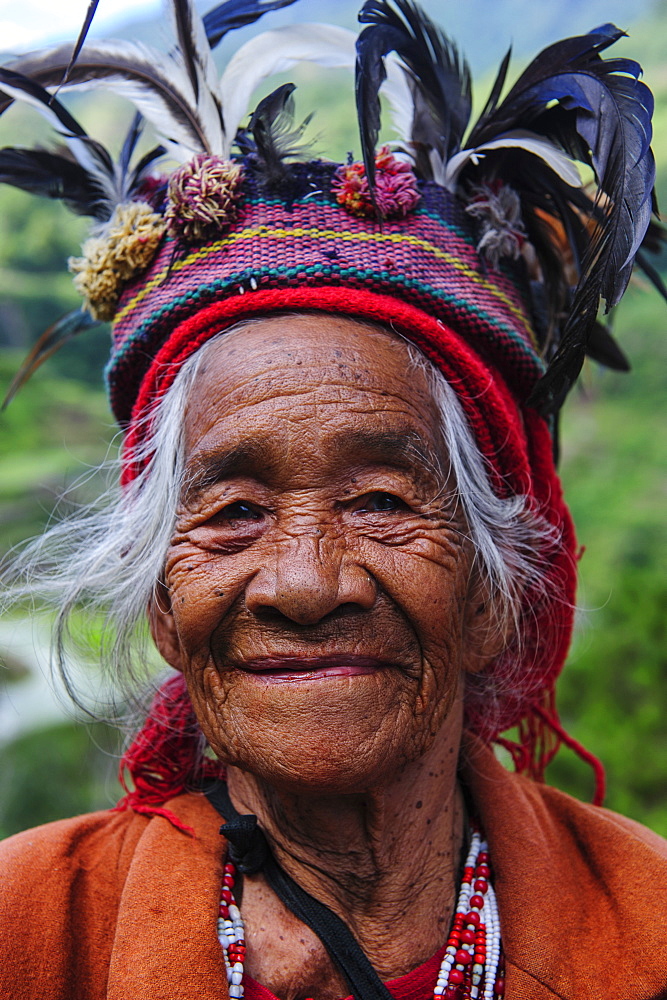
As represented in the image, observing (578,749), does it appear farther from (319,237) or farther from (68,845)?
(319,237)

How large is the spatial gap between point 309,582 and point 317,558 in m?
0.06

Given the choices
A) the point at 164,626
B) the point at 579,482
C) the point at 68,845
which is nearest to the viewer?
the point at 68,845

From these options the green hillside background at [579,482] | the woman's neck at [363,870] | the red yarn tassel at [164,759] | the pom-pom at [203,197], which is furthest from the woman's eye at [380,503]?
the green hillside background at [579,482]

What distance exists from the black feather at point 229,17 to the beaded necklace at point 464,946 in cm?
207

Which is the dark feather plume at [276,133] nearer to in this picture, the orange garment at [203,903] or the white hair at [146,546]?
the white hair at [146,546]

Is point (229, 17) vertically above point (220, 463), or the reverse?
point (229, 17)

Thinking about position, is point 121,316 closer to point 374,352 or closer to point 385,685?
point 374,352

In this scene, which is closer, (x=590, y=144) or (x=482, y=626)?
(x=590, y=144)

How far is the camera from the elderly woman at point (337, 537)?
1.72 meters

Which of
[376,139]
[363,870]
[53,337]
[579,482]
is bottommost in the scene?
[579,482]

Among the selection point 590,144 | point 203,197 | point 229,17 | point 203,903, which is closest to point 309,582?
point 203,903

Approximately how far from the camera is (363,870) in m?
1.90

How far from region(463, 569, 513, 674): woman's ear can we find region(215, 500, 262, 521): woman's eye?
0.58 metres

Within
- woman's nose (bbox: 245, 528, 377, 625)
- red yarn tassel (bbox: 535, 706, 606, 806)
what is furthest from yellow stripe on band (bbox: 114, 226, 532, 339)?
red yarn tassel (bbox: 535, 706, 606, 806)
